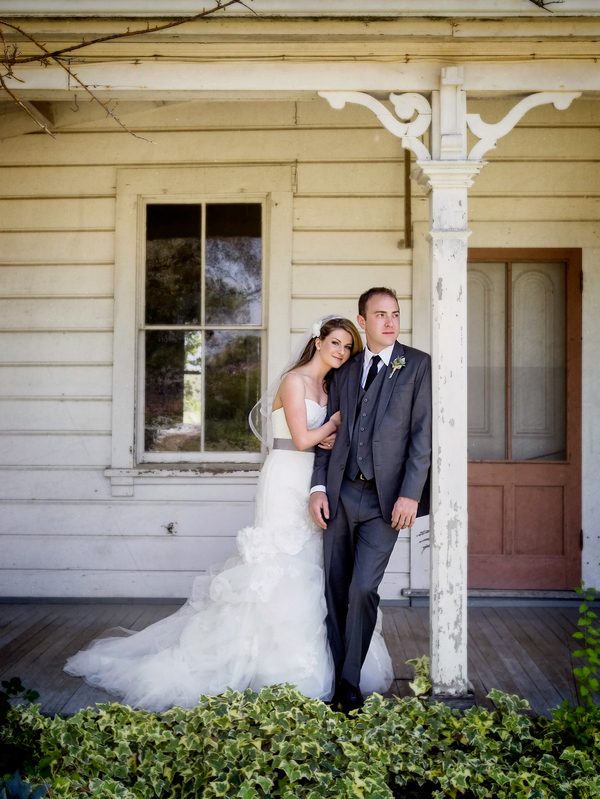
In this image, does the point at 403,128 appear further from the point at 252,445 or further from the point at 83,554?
the point at 83,554

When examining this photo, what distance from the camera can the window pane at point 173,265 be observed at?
5.03 metres

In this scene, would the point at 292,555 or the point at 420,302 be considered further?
the point at 420,302

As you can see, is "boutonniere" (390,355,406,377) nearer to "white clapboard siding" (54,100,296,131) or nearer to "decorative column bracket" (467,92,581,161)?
"decorative column bracket" (467,92,581,161)

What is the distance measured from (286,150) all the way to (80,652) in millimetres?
3570

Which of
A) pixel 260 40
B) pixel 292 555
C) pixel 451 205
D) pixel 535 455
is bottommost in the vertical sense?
pixel 292 555

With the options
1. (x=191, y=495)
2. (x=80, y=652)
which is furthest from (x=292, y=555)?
(x=191, y=495)

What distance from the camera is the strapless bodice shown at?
11.4 feet

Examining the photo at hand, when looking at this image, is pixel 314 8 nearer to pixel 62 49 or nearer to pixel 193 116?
pixel 62 49

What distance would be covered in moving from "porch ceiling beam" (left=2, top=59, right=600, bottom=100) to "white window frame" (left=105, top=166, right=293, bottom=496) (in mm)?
1544

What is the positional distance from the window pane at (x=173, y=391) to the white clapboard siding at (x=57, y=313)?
38 centimetres

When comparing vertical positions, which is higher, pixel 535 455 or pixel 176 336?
pixel 176 336

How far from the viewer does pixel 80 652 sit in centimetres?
372

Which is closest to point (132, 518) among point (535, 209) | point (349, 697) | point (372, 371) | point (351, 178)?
point (349, 697)

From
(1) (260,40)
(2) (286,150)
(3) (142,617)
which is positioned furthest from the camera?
(2) (286,150)
